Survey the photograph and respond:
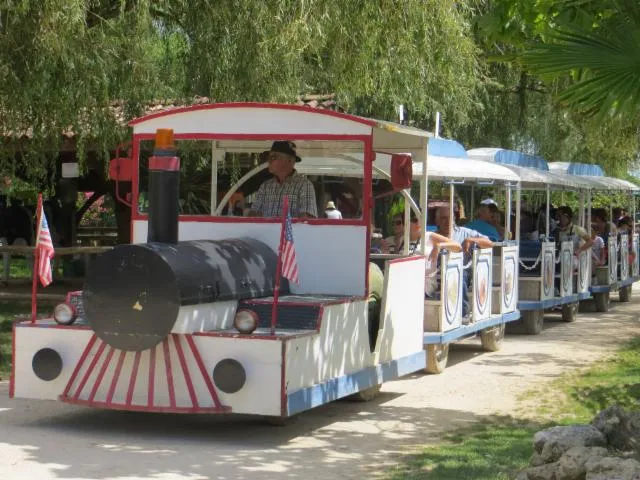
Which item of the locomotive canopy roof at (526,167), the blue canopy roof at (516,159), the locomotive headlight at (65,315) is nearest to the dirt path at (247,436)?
the locomotive headlight at (65,315)

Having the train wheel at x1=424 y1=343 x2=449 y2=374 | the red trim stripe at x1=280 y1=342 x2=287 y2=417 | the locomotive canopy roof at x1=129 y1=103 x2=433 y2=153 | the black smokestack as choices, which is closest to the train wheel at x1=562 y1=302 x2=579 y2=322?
the train wheel at x1=424 y1=343 x2=449 y2=374

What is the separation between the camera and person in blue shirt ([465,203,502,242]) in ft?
53.1

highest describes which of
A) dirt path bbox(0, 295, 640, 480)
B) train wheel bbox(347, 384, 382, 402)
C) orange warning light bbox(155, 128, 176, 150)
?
orange warning light bbox(155, 128, 176, 150)

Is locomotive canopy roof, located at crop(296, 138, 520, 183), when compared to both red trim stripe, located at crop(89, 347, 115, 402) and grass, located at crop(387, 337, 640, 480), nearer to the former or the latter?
grass, located at crop(387, 337, 640, 480)

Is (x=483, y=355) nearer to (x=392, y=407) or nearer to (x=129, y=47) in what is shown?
(x=392, y=407)

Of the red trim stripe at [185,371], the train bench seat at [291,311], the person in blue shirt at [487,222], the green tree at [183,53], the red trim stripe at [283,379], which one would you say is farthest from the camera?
the person in blue shirt at [487,222]

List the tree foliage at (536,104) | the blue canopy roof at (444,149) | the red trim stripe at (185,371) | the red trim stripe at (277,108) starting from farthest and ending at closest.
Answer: the blue canopy roof at (444,149) → the red trim stripe at (277,108) → the tree foliage at (536,104) → the red trim stripe at (185,371)

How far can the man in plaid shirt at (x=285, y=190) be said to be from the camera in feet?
34.2

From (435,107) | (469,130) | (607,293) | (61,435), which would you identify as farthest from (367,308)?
(469,130)

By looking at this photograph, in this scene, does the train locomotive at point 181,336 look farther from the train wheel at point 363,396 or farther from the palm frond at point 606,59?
the palm frond at point 606,59

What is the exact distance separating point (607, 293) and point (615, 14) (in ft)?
44.0

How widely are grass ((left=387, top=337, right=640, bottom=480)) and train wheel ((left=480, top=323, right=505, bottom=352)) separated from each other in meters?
1.36

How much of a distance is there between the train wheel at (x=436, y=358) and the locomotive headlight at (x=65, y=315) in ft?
14.3

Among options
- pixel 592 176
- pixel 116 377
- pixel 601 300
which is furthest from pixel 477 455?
pixel 592 176
